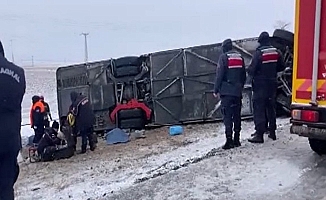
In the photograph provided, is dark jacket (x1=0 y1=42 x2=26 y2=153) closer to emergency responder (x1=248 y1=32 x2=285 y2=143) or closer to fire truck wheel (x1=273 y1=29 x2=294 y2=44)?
emergency responder (x1=248 y1=32 x2=285 y2=143)

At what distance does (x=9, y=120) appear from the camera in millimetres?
4418

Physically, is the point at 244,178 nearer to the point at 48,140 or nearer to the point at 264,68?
the point at 264,68

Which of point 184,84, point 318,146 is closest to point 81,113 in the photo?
point 184,84

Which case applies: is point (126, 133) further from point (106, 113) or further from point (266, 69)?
point (266, 69)

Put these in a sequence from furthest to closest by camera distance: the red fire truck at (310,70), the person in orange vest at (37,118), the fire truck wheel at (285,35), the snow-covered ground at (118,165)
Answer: the person in orange vest at (37,118)
the fire truck wheel at (285,35)
the snow-covered ground at (118,165)
the red fire truck at (310,70)

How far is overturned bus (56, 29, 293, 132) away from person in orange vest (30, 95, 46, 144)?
1.31 metres

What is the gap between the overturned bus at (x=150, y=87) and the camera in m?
13.3

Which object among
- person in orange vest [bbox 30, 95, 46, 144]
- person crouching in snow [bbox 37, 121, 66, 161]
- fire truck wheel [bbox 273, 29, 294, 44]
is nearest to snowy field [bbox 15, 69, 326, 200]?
person crouching in snow [bbox 37, 121, 66, 161]

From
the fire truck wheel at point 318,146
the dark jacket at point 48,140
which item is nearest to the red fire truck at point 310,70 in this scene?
the fire truck wheel at point 318,146

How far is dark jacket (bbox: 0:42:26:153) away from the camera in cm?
435

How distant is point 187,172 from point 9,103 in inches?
122

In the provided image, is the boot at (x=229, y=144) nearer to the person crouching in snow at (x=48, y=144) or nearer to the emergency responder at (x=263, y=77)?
the emergency responder at (x=263, y=77)

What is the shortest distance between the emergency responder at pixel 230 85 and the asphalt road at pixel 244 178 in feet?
1.81

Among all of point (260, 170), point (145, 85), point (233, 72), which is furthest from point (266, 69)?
point (145, 85)
